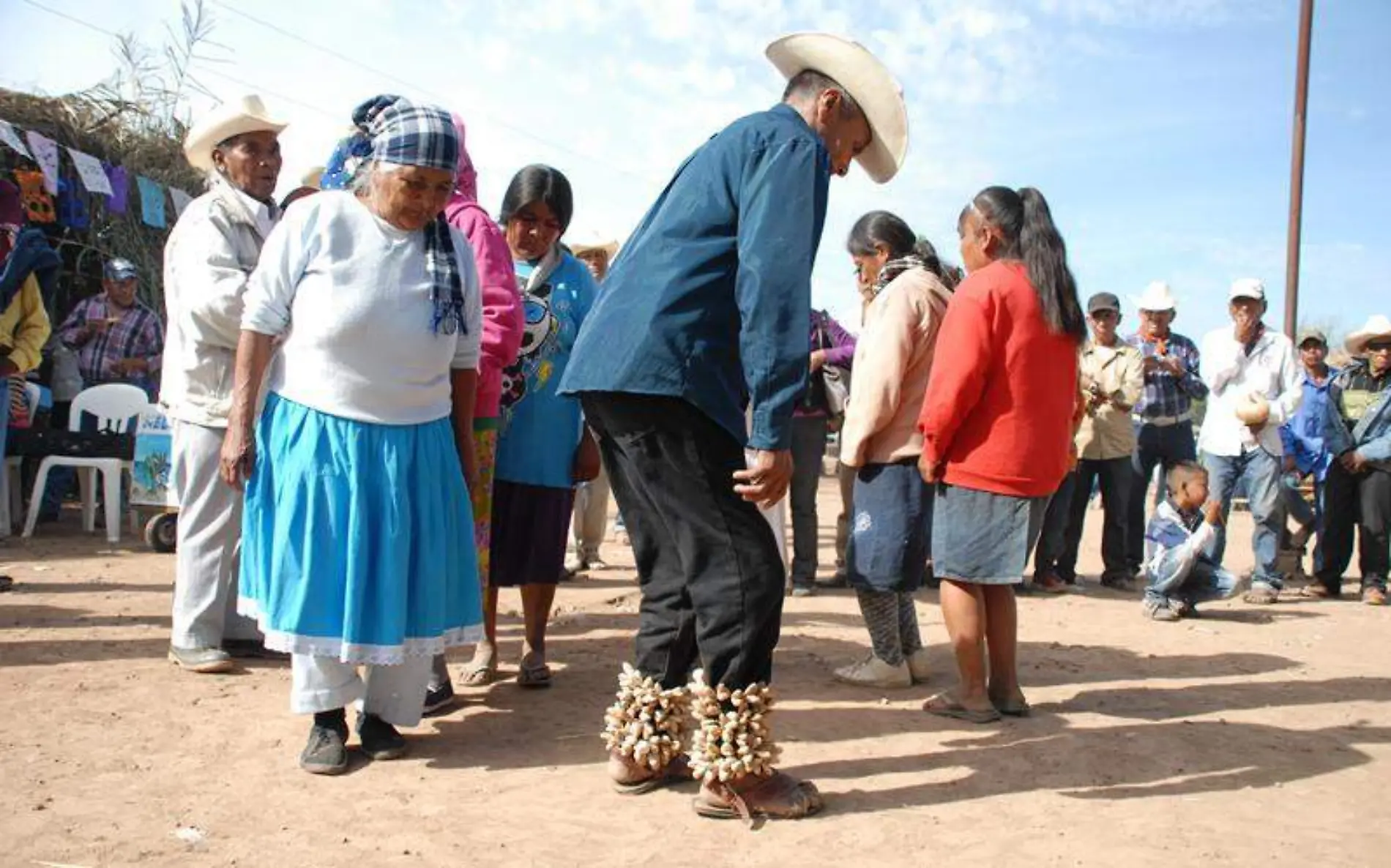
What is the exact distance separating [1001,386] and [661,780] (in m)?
1.90

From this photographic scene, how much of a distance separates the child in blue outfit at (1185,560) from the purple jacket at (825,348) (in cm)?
230

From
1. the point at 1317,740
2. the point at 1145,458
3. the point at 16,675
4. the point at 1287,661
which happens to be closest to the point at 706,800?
the point at 1317,740

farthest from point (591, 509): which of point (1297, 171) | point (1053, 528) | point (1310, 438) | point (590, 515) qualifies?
point (1297, 171)

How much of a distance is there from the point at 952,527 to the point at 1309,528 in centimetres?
691

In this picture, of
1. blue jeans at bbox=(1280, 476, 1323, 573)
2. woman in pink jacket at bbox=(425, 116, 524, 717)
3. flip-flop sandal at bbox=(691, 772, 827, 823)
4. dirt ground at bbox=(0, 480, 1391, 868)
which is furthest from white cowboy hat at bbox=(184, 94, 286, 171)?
blue jeans at bbox=(1280, 476, 1323, 573)

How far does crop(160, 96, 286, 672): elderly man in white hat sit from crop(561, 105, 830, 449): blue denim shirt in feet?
6.70

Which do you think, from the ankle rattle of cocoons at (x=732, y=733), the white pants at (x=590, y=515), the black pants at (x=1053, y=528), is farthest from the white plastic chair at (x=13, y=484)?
the black pants at (x=1053, y=528)

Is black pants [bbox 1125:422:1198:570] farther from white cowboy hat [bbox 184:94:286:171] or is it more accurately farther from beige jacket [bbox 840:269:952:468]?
white cowboy hat [bbox 184:94:286:171]

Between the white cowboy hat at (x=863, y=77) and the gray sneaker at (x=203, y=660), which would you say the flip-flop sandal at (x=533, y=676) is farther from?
the white cowboy hat at (x=863, y=77)

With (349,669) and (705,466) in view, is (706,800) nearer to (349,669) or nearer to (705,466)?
(705,466)

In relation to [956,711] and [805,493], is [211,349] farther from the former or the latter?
[805,493]

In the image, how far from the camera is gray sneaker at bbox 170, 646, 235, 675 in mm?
4578

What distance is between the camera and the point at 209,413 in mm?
4617

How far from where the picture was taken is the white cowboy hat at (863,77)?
125 inches
